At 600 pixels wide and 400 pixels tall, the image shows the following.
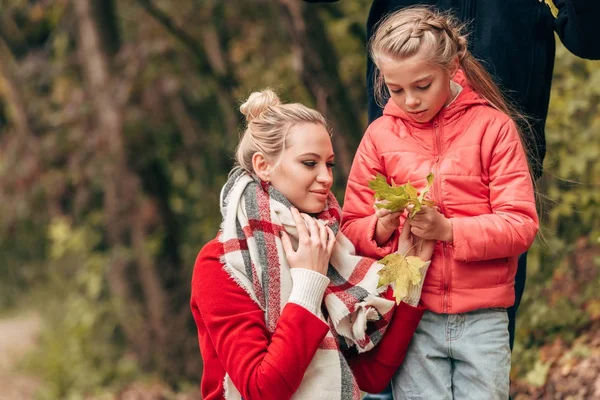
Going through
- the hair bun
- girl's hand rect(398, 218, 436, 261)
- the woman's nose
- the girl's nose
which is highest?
the hair bun

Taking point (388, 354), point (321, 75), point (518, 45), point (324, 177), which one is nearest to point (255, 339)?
point (388, 354)

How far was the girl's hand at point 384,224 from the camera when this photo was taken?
8.13 feet

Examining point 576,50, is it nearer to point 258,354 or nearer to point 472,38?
point 472,38

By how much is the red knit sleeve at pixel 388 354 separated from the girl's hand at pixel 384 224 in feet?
0.69

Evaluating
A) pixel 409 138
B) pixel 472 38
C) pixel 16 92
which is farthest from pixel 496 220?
pixel 16 92

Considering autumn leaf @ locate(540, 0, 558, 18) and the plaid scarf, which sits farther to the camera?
autumn leaf @ locate(540, 0, 558, 18)

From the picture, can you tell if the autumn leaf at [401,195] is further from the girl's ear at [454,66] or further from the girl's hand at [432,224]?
the girl's ear at [454,66]

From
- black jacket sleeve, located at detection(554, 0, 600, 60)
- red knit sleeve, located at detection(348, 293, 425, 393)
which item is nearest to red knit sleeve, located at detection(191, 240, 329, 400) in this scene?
red knit sleeve, located at detection(348, 293, 425, 393)

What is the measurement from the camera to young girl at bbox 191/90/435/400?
2.47 metres

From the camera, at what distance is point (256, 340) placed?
2.48 metres

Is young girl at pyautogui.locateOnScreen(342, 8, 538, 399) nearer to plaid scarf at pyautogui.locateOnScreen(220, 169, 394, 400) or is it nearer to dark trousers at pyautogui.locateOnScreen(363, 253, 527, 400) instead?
plaid scarf at pyautogui.locateOnScreen(220, 169, 394, 400)

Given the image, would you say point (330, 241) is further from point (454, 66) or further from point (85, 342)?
point (85, 342)

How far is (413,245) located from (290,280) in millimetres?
380

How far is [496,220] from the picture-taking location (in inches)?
94.6
